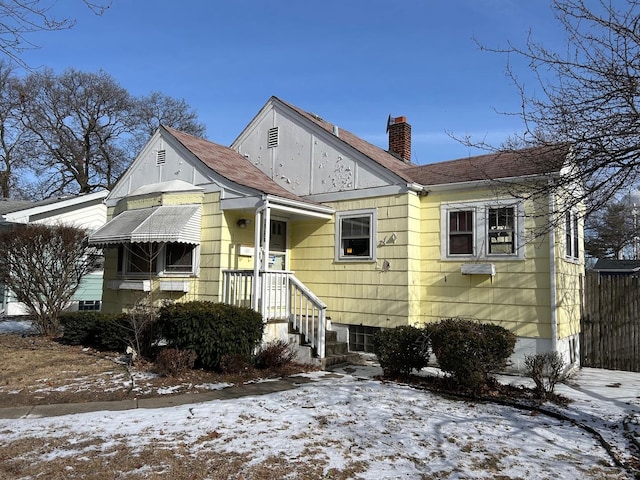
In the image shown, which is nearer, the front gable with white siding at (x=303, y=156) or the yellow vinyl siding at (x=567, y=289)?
the yellow vinyl siding at (x=567, y=289)

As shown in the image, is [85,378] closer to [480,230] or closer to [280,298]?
[280,298]

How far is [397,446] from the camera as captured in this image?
4980 mm

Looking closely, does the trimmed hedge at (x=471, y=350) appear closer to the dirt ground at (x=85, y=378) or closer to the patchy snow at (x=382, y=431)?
the patchy snow at (x=382, y=431)

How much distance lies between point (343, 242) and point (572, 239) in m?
5.47

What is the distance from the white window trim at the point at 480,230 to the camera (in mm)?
9453

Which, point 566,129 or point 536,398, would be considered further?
point 536,398

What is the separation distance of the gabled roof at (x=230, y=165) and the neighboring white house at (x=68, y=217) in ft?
19.5

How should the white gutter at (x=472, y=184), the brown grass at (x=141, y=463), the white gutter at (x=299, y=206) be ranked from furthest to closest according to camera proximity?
the white gutter at (x=299, y=206), the white gutter at (x=472, y=184), the brown grass at (x=141, y=463)

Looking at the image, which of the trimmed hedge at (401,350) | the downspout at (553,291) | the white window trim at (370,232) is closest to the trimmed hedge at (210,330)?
the trimmed hedge at (401,350)

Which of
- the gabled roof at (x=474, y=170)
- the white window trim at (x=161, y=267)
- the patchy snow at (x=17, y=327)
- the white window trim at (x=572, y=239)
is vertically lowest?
the patchy snow at (x=17, y=327)

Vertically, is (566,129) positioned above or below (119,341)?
above

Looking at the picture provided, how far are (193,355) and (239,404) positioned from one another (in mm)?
2162

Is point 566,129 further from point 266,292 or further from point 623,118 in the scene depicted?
point 266,292

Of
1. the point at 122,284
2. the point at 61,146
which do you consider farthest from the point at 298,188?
the point at 61,146
